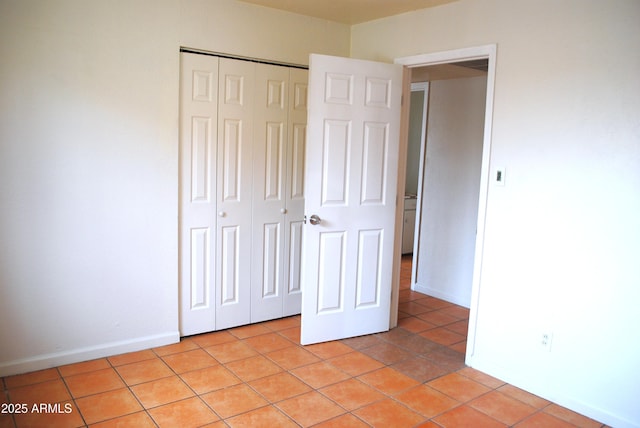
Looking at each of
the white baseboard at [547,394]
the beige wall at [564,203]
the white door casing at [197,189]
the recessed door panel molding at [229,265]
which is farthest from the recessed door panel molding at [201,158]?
the white baseboard at [547,394]

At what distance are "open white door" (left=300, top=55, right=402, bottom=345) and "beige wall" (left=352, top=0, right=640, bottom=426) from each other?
2.45 feet

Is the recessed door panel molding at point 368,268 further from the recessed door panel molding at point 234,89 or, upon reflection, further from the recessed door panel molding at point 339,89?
the recessed door panel molding at point 234,89

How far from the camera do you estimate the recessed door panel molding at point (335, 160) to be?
345cm

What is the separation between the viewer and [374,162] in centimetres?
362

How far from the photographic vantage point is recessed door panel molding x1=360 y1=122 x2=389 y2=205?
11.7 feet

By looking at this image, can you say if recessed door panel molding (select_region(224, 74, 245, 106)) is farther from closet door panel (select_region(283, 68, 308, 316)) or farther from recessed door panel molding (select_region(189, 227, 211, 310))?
recessed door panel molding (select_region(189, 227, 211, 310))

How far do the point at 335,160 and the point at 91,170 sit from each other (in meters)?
1.62

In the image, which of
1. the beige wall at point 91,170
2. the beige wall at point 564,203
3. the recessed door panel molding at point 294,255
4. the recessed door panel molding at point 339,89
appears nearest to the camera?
the beige wall at point 564,203

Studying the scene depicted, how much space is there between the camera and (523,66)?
293 centimetres

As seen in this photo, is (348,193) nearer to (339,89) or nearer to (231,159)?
Answer: (339,89)

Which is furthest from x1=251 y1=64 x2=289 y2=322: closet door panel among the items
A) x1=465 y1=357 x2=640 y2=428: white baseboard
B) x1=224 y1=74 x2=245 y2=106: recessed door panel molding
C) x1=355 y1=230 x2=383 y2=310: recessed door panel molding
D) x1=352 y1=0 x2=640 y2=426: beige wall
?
x1=465 y1=357 x2=640 y2=428: white baseboard

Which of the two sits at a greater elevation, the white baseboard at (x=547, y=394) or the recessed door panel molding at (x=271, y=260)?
the recessed door panel molding at (x=271, y=260)

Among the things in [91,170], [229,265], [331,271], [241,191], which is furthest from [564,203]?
[91,170]

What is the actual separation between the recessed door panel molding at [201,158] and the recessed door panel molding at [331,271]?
935 mm
